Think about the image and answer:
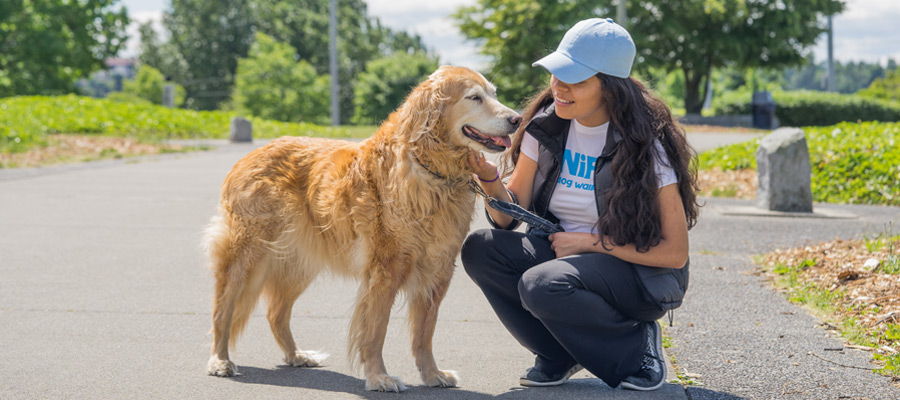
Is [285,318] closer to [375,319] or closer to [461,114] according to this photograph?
[375,319]

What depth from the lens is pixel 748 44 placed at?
34.0 m

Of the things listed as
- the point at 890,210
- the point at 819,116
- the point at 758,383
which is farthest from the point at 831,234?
the point at 819,116

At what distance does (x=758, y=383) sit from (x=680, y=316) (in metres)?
1.43

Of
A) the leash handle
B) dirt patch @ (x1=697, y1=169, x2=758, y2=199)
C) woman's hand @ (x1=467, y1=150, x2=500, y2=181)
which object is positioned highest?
woman's hand @ (x1=467, y1=150, x2=500, y2=181)

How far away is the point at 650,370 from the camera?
13.3 ft

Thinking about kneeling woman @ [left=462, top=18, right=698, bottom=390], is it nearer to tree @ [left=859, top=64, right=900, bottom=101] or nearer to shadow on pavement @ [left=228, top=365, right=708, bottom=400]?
shadow on pavement @ [left=228, top=365, right=708, bottom=400]

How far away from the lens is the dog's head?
12.6ft

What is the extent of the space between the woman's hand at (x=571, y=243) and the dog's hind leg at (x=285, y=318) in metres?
1.44

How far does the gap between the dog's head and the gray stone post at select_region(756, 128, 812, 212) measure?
23.9 ft

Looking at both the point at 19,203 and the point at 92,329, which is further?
the point at 19,203

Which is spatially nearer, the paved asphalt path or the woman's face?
the woman's face

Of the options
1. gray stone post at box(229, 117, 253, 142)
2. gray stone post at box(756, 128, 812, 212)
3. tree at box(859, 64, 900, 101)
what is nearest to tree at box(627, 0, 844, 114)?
gray stone post at box(229, 117, 253, 142)

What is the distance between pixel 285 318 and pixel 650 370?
1985mm

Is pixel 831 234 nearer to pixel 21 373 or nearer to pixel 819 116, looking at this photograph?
pixel 21 373
